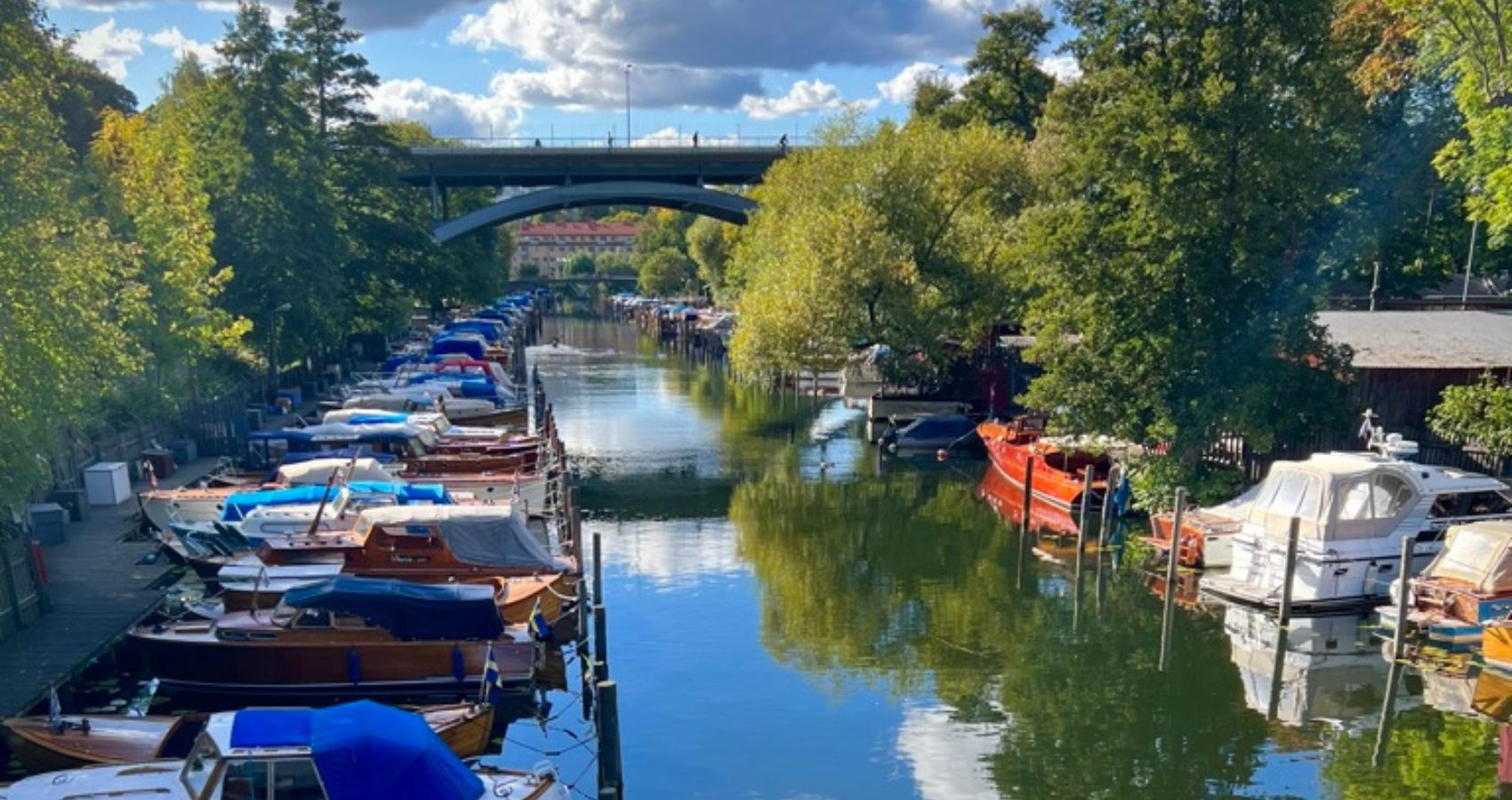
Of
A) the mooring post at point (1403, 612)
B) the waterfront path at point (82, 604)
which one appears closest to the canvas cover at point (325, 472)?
the waterfront path at point (82, 604)

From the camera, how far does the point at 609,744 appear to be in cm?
1416

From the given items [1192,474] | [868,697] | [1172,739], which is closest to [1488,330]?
[1192,474]

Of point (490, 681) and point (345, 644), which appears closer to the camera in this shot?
point (490, 681)

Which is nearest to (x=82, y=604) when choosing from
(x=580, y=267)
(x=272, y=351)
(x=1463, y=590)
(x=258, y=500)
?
(x=258, y=500)

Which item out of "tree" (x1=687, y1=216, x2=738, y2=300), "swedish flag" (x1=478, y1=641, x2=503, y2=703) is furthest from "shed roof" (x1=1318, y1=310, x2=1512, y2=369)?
"tree" (x1=687, y1=216, x2=738, y2=300)

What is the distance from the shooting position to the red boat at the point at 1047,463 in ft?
99.5

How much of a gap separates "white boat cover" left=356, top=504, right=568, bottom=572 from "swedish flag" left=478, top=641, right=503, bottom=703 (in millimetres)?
3250

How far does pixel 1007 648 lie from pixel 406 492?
1395 cm

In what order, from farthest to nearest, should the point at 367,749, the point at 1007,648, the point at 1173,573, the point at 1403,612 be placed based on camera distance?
the point at 1173,573, the point at 1007,648, the point at 1403,612, the point at 367,749

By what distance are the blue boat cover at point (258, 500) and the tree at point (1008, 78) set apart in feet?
149

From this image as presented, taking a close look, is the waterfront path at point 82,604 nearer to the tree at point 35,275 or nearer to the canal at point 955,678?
the tree at point 35,275

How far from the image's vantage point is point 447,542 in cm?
2072

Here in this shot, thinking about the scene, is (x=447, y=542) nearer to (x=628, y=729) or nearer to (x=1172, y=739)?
(x=628, y=729)

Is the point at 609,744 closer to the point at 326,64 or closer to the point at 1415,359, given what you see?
the point at 1415,359
